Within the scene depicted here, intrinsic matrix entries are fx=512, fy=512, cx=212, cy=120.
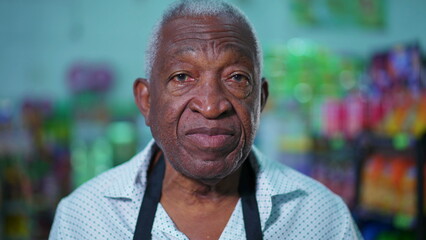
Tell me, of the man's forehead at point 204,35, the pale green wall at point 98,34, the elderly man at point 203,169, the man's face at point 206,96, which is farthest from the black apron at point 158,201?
the pale green wall at point 98,34

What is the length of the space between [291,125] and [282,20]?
148 centimetres

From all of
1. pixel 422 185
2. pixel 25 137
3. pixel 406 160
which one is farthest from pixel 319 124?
pixel 25 137

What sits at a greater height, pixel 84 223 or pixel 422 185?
pixel 84 223

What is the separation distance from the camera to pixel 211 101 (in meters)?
1.55

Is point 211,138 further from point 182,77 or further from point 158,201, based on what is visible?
point 158,201

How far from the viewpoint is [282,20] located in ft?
21.1

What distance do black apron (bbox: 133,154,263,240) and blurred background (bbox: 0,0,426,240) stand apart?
2.21 m

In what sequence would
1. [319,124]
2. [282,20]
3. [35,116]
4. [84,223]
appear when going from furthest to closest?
[282,20], [35,116], [319,124], [84,223]

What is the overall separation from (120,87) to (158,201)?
4.74m

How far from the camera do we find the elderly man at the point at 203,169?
5.24 ft

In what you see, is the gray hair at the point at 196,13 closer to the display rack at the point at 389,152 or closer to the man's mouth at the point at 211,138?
the man's mouth at the point at 211,138

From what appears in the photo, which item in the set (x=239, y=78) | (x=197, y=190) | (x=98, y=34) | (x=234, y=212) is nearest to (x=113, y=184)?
(x=197, y=190)

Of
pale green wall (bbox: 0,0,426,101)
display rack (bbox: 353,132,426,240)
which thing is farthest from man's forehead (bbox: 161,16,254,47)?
pale green wall (bbox: 0,0,426,101)

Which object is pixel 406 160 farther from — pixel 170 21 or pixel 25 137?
pixel 25 137
